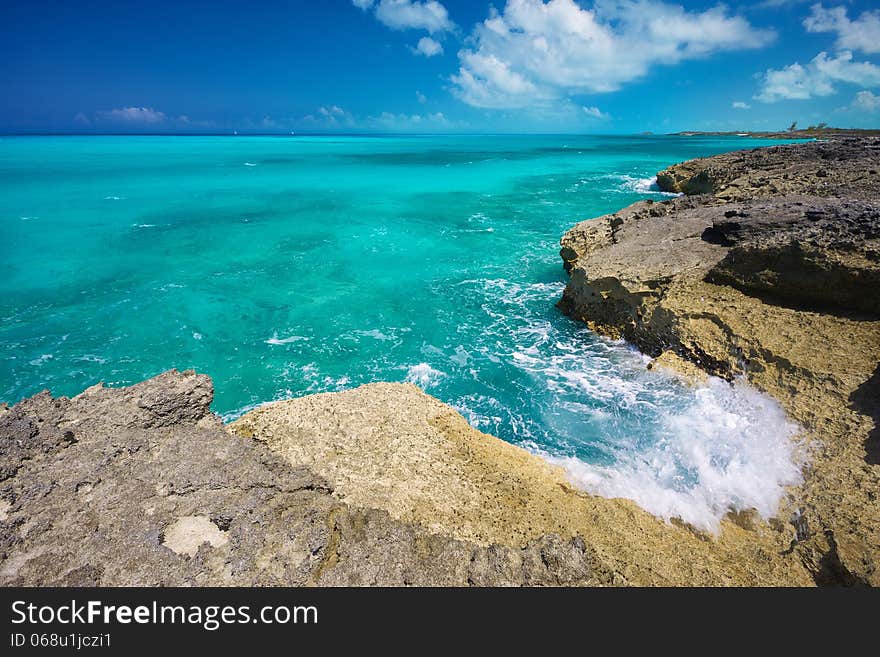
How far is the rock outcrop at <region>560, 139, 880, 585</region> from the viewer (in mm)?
5066

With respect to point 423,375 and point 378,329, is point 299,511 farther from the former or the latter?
point 378,329

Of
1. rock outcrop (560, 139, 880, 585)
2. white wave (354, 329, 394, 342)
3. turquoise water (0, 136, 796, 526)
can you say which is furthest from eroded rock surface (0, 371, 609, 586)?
white wave (354, 329, 394, 342)

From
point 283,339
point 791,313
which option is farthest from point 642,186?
point 283,339

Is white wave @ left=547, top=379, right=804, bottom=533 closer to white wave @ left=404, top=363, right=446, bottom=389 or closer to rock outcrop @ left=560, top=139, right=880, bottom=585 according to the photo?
rock outcrop @ left=560, top=139, right=880, bottom=585

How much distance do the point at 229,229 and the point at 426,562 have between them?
2373 cm

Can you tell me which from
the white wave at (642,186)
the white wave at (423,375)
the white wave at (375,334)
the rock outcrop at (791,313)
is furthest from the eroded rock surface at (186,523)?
the white wave at (642,186)

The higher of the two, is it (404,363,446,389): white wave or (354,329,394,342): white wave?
(354,329,394,342): white wave

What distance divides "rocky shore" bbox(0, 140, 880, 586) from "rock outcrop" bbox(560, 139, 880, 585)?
0.12ft

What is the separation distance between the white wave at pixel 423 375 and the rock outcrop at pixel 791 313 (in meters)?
4.76

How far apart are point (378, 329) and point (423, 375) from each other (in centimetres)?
288

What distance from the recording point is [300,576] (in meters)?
3.60

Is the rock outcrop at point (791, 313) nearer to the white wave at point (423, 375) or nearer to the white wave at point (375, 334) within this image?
the white wave at point (423, 375)

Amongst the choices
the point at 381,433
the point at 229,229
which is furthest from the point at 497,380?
the point at 229,229

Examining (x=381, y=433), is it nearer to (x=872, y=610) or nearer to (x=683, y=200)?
(x=872, y=610)
